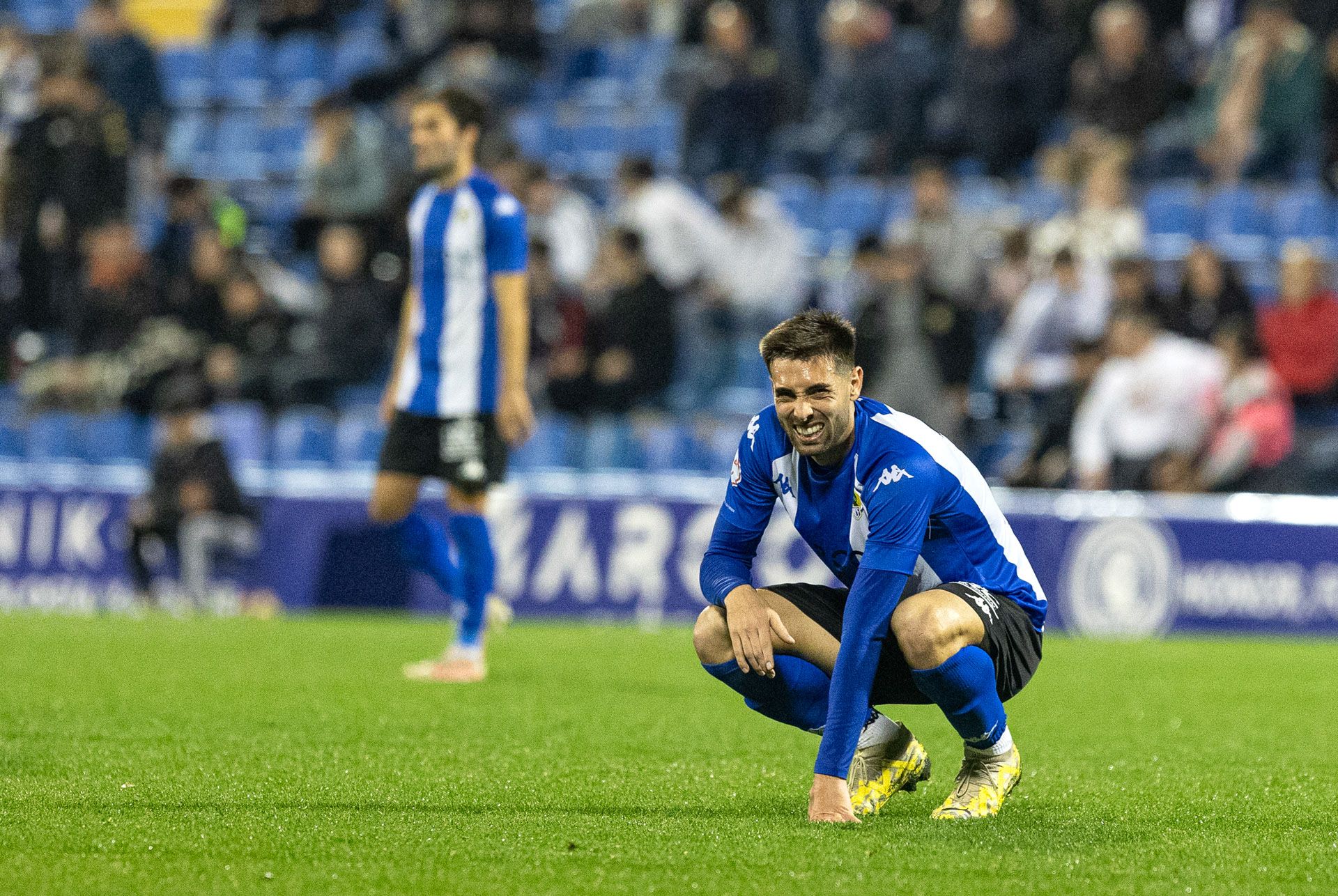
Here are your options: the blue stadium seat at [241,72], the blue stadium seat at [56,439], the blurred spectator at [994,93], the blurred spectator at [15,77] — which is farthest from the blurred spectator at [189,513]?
the blue stadium seat at [241,72]

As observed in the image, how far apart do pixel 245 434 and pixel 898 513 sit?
10.6m

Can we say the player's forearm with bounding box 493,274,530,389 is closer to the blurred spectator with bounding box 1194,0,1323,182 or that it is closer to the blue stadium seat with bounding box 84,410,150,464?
the blue stadium seat with bounding box 84,410,150,464

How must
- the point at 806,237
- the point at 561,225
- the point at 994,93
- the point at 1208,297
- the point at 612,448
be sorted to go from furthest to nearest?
the point at 806,237
the point at 561,225
the point at 994,93
the point at 612,448
the point at 1208,297

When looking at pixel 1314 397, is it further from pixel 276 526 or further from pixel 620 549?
pixel 276 526

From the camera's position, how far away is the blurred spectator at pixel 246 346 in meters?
15.0

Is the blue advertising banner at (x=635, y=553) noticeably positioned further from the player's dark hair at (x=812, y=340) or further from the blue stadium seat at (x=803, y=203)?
the player's dark hair at (x=812, y=340)

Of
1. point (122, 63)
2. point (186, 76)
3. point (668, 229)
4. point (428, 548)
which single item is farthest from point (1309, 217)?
point (186, 76)

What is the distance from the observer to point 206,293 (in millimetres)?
15188

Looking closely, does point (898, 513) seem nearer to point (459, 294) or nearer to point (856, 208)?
point (459, 294)

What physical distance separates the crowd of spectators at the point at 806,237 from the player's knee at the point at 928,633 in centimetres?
805

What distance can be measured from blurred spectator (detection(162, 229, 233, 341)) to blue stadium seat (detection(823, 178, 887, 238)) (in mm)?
4856

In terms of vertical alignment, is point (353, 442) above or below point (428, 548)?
below

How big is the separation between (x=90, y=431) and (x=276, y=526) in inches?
104

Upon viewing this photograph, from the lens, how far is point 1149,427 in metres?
12.5
